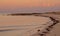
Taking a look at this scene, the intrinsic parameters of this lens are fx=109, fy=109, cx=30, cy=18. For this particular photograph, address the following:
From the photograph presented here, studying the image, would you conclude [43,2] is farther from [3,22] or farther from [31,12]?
[3,22]

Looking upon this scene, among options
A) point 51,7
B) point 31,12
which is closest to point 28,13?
point 31,12

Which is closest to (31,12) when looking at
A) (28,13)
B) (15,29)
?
(28,13)

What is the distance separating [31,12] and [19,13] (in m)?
0.06

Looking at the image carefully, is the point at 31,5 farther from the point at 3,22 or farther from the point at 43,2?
the point at 3,22

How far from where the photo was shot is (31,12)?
1.82 feet

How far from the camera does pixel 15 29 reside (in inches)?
22.5

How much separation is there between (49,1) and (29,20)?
0.45ft

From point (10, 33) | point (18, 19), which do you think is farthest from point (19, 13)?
point (10, 33)

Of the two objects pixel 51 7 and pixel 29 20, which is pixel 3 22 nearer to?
pixel 29 20

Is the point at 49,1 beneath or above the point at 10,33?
above

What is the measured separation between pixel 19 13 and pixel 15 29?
0.30ft

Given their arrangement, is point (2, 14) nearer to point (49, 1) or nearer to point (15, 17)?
point (15, 17)

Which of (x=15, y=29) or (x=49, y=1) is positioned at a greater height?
(x=49, y=1)

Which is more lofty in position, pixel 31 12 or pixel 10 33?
pixel 31 12
